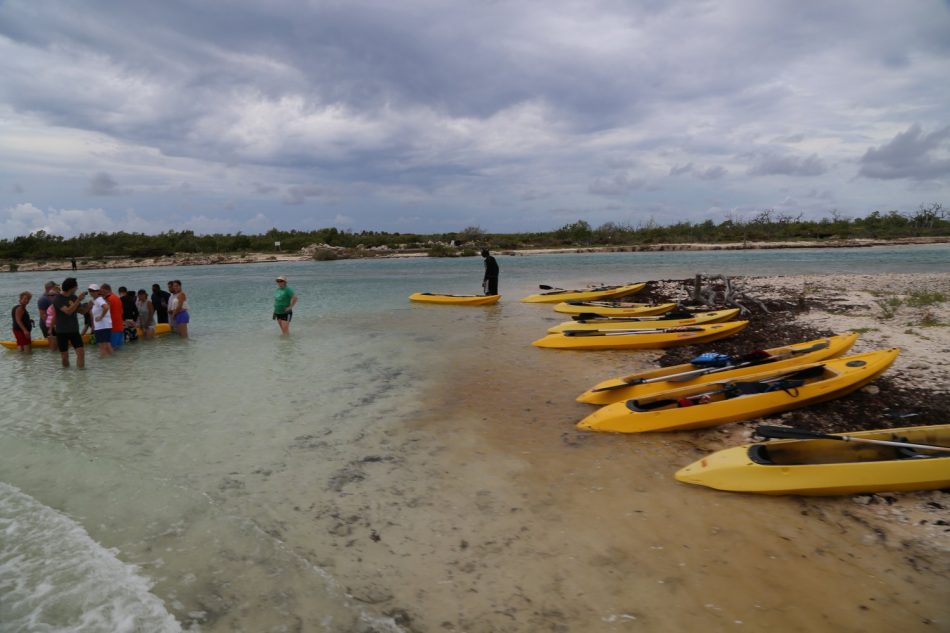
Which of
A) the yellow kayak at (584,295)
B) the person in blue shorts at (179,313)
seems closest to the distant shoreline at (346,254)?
the yellow kayak at (584,295)

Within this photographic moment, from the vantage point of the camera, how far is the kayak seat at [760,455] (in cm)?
487

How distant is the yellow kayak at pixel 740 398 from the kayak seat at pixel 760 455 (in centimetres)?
121

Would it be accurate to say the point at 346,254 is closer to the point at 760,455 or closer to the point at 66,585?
the point at 66,585

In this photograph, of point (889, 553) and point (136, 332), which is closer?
point (889, 553)

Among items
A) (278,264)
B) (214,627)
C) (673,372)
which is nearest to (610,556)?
(214,627)

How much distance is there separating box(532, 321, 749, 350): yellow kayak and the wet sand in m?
4.97

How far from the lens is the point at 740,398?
20.9ft

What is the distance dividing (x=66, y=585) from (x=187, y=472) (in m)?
1.87

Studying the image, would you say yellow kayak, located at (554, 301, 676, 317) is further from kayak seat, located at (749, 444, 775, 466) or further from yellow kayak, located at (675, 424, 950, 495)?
kayak seat, located at (749, 444, 775, 466)

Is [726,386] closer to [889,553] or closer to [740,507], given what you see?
[740,507]

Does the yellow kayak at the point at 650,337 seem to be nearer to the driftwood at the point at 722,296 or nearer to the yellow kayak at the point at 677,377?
the yellow kayak at the point at 677,377

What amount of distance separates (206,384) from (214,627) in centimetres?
701

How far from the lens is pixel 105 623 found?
3551 millimetres

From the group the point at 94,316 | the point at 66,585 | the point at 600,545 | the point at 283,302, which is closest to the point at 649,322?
the point at 600,545
